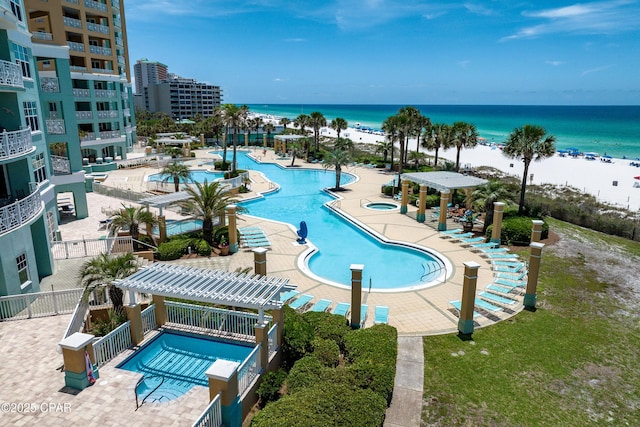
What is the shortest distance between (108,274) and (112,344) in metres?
2.48

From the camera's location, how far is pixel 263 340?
11.4 meters

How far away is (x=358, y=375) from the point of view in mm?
11227

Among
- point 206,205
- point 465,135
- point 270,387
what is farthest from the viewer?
point 465,135

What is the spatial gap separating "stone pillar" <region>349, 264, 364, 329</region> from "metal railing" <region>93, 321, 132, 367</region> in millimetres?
7506

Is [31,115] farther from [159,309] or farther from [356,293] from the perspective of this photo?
[356,293]

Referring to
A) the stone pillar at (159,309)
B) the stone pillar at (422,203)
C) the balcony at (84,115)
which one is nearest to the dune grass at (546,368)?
the stone pillar at (159,309)

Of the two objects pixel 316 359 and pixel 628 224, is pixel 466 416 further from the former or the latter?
pixel 628 224

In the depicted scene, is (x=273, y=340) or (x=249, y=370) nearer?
(x=249, y=370)

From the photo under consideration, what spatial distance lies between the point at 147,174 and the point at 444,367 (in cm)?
4072

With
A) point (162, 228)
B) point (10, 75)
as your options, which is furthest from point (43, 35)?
point (10, 75)

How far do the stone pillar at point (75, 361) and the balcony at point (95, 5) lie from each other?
153 ft

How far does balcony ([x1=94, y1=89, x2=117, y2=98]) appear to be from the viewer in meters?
45.0

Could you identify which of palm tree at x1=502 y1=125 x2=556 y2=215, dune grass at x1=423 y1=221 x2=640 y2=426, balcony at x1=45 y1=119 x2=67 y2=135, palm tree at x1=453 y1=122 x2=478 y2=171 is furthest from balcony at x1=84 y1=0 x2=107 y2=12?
dune grass at x1=423 y1=221 x2=640 y2=426

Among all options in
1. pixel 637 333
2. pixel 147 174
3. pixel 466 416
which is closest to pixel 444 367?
pixel 466 416
